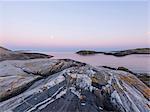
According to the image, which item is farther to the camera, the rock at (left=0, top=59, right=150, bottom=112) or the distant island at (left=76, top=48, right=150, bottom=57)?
the distant island at (left=76, top=48, right=150, bottom=57)

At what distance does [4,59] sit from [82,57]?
72cm

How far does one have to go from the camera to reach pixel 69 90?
1.58 m

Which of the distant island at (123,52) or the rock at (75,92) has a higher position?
the distant island at (123,52)

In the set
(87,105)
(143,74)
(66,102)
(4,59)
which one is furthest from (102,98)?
(4,59)

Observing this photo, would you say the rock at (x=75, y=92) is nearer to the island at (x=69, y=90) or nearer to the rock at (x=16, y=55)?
the island at (x=69, y=90)

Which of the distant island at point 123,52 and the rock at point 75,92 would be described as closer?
the rock at point 75,92

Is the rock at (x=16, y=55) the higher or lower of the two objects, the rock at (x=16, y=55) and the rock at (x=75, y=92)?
the higher

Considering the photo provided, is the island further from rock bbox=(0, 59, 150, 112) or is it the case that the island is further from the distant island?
the distant island

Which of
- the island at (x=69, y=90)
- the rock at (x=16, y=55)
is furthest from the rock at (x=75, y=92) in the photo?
the rock at (x=16, y=55)

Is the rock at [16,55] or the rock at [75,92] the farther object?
the rock at [16,55]

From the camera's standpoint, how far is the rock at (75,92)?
59.7 inches

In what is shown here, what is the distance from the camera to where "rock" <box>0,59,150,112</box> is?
1.52 m

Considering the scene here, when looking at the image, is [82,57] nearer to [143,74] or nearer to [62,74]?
[62,74]

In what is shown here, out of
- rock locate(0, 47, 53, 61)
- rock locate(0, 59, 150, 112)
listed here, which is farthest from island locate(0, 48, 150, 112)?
rock locate(0, 47, 53, 61)
